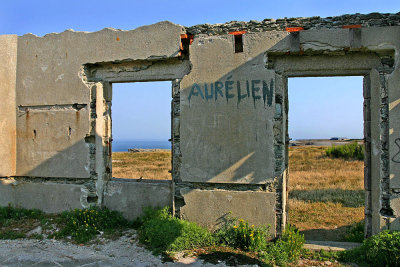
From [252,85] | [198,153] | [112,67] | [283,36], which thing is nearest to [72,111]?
[112,67]

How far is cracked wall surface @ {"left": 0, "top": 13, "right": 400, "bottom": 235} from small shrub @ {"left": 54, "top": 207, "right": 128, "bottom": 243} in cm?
A: 18

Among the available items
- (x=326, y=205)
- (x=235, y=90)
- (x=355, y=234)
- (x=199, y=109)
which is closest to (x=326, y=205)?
(x=326, y=205)

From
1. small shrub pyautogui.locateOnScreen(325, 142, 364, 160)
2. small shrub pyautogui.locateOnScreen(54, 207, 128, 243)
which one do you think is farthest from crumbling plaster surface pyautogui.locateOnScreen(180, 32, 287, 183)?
small shrub pyautogui.locateOnScreen(325, 142, 364, 160)

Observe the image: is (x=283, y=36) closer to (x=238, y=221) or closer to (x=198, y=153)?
(x=198, y=153)

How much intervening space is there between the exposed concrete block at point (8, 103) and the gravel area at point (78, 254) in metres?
1.53

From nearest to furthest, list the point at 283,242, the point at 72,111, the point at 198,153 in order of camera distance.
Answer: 1. the point at 283,242
2. the point at 198,153
3. the point at 72,111

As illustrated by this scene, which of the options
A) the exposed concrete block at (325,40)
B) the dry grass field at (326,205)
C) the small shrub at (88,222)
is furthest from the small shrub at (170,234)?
the exposed concrete block at (325,40)

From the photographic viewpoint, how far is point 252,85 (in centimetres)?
459

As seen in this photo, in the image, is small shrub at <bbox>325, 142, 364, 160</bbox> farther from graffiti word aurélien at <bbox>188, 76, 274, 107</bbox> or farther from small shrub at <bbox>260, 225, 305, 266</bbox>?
graffiti word aurélien at <bbox>188, 76, 274, 107</bbox>

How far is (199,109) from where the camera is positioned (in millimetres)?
4766

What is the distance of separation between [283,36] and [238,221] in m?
2.99

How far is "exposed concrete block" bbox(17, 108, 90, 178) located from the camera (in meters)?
5.22

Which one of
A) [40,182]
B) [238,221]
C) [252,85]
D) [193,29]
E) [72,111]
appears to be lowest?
[238,221]

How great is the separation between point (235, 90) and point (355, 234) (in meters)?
3.34
